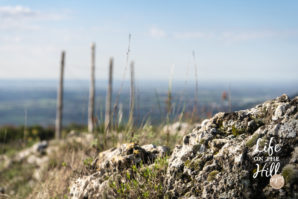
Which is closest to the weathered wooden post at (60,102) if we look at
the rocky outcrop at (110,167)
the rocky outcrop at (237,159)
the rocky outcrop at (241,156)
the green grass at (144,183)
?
the rocky outcrop at (110,167)

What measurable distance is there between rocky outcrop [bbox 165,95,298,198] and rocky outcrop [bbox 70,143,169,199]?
560mm

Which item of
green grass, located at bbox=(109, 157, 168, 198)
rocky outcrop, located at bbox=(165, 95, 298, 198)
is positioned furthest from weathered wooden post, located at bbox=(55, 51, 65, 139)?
rocky outcrop, located at bbox=(165, 95, 298, 198)

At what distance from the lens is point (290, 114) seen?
2469 millimetres

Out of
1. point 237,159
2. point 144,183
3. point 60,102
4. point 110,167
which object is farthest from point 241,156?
point 60,102

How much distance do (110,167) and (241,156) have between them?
1466 mm

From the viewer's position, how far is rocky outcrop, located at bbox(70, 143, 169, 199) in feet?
9.95

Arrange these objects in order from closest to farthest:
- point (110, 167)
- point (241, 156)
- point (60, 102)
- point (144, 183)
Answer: point (241, 156) < point (144, 183) < point (110, 167) < point (60, 102)

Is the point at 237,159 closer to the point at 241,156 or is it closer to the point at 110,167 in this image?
the point at 241,156

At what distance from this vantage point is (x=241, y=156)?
2.36 metres

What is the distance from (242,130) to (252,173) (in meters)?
0.47

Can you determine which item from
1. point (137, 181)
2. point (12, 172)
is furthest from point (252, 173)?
point (12, 172)

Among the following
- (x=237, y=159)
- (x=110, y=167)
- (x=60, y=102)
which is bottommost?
(x=60, y=102)

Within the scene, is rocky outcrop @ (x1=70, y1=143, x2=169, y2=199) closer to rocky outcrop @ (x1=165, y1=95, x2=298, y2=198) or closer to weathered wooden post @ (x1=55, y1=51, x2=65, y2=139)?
rocky outcrop @ (x1=165, y1=95, x2=298, y2=198)

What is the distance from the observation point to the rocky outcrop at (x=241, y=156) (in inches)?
90.7
